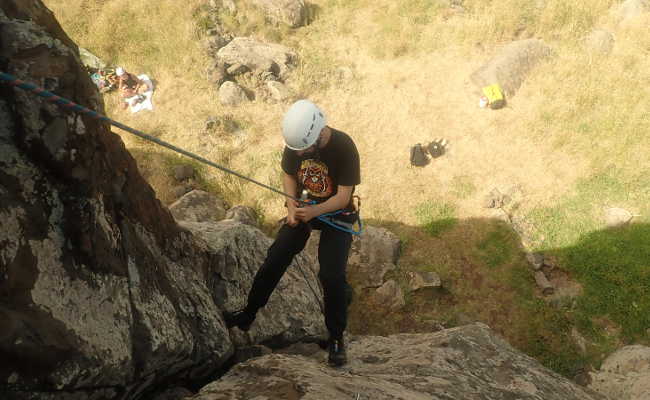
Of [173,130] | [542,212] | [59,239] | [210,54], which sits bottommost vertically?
[542,212]

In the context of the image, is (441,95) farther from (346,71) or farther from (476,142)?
(346,71)

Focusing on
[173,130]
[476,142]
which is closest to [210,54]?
[173,130]

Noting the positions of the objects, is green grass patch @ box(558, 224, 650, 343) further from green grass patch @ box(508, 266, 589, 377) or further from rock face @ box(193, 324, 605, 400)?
rock face @ box(193, 324, 605, 400)

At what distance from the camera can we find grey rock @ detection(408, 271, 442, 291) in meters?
11.4

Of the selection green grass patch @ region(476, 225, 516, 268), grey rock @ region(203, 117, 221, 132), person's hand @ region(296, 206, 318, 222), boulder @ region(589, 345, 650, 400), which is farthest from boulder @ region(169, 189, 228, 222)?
boulder @ region(589, 345, 650, 400)

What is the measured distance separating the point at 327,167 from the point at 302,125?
2.63 feet

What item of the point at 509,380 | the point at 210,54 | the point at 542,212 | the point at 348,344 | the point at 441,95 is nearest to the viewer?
the point at 509,380

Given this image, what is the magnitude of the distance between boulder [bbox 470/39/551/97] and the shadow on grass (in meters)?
6.66

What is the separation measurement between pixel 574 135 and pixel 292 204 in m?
12.4

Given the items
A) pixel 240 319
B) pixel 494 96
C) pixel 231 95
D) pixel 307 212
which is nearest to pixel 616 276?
pixel 494 96

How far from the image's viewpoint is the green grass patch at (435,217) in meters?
13.0

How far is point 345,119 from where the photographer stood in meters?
16.5

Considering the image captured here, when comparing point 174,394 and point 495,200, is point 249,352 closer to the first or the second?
point 174,394

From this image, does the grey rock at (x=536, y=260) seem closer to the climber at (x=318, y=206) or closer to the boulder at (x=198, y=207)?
the climber at (x=318, y=206)
